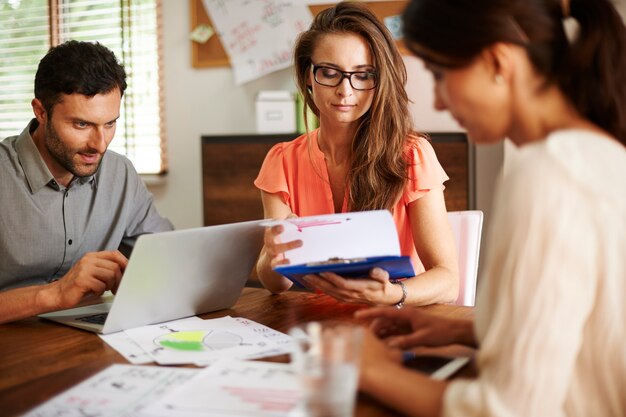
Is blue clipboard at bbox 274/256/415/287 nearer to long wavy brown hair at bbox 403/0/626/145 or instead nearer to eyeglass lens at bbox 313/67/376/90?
long wavy brown hair at bbox 403/0/626/145

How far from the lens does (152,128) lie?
426cm

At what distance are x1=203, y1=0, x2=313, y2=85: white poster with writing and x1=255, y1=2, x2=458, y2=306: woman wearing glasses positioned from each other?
186 cm

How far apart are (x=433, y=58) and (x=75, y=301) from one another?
93cm

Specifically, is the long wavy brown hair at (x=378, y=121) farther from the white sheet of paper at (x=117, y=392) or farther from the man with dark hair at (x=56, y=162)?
the white sheet of paper at (x=117, y=392)

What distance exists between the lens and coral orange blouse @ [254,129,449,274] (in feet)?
6.30

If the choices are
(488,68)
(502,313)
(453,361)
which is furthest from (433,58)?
(453,361)

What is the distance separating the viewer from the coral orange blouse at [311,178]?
1919mm

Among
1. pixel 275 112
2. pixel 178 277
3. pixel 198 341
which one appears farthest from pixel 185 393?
pixel 275 112

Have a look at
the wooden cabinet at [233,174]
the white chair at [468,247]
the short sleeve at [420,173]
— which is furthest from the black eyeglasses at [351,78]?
the wooden cabinet at [233,174]

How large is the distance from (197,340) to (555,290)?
70cm

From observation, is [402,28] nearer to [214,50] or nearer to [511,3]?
[511,3]

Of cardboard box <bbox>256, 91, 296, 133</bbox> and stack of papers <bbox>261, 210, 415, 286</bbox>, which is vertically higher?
cardboard box <bbox>256, 91, 296, 133</bbox>

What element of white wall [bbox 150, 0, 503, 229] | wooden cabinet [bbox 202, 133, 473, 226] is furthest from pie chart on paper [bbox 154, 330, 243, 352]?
white wall [bbox 150, 0, 503, 229]

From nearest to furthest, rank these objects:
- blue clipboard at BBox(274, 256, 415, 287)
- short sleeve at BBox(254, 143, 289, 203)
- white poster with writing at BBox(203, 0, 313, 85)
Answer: blue clipboard at BBox(274, 256, 415, 287)
short sleeve at BBox(254, 143, 289, 203)
white poster with writing at BBox(203, 0, 313, 85)
